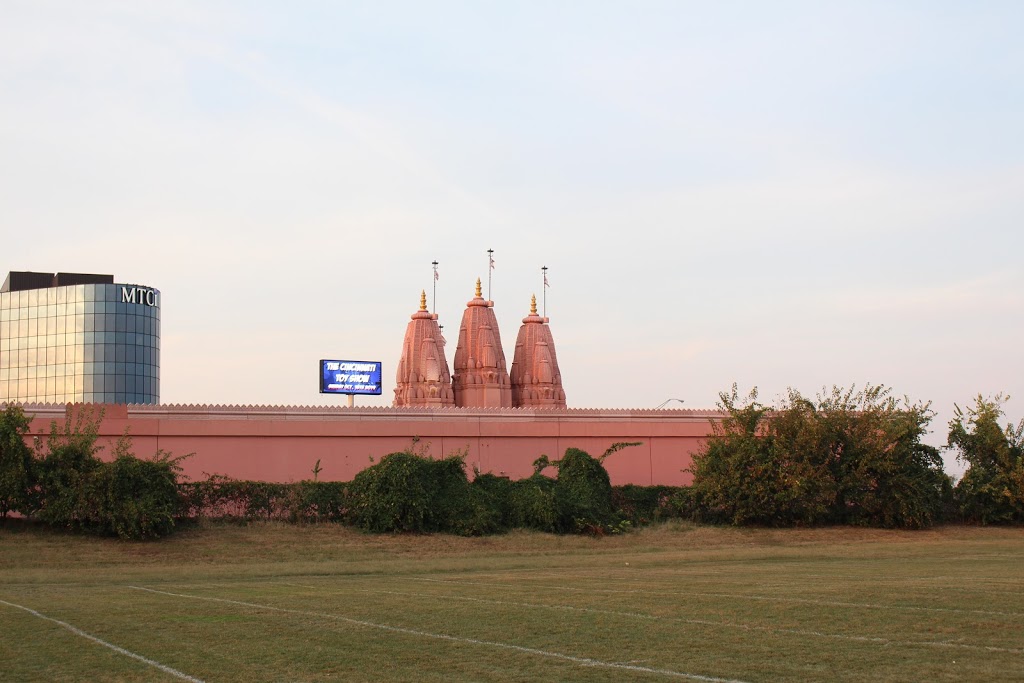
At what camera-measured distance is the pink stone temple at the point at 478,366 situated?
76375mm

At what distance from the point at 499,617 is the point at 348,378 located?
47720 millimetres

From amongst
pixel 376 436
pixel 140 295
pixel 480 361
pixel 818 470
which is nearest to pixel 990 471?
pixel 818 470

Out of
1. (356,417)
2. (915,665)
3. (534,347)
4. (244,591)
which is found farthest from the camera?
(534,347)

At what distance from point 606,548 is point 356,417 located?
13902 millimetres

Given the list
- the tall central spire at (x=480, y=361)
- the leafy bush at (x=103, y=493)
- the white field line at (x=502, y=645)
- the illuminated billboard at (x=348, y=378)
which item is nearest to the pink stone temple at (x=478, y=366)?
the tall central spire at (x=480, y=361)

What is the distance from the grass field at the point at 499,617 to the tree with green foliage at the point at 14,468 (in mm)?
1378

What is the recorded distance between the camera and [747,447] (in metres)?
39.2

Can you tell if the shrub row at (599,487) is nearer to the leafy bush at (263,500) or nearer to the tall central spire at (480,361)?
the leafy bush at (263,500)

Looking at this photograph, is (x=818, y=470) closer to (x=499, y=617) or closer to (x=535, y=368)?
(x=499, y=617)

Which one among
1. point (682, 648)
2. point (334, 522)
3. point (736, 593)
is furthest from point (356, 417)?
point (682, 648)

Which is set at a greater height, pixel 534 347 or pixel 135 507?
pixel 534 347

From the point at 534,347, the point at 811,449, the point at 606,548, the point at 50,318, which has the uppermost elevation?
the point at 50,318

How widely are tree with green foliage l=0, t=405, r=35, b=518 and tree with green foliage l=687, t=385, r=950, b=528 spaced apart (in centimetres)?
2075

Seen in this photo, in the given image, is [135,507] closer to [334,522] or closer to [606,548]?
[334,522]
